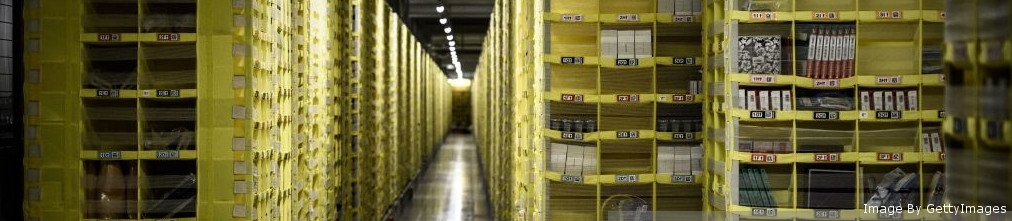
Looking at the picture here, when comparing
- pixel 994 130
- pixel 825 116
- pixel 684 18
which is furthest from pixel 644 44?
pixel 994 130

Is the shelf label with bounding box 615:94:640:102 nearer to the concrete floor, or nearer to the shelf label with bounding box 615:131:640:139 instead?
the shelf label with bounding box 615:131:640:139

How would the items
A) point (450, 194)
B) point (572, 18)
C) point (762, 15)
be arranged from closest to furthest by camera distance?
point (762, 15) → point (572, 18) → point (450, 194)

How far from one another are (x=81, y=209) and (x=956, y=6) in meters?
5.64

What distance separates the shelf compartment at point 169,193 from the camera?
6.37m

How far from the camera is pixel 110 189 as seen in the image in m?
6.38

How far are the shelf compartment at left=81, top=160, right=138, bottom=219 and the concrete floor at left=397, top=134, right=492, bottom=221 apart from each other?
11140 millimetres

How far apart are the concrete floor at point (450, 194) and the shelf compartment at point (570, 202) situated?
9750mm

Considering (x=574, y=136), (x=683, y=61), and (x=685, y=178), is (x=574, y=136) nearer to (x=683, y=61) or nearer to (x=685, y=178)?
(x=685, y=178)

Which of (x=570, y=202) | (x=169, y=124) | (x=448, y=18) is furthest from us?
(x=448, y=18)

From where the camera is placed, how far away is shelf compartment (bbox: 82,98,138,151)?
6320mm

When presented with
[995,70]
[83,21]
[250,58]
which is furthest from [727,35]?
[83,21]

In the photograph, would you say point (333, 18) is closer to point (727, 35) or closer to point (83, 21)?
point (83, 21)

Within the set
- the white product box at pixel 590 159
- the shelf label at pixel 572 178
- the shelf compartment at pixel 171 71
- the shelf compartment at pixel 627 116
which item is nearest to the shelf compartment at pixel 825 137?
the shelf compartment at pixel 627 116

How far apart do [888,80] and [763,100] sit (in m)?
0.89
